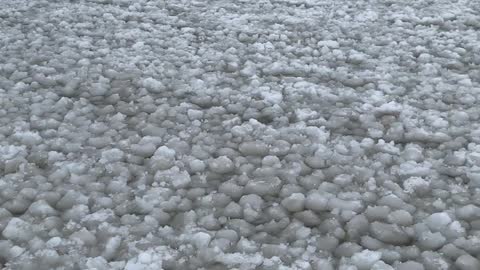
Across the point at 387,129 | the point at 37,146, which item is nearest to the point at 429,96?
the point at 387,129

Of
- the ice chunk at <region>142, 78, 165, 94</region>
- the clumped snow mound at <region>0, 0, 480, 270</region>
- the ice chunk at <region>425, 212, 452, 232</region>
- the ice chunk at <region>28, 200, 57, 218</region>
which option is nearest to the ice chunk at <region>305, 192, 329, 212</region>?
the clumped snow mound at <region>0, 0, 480, 270</region>

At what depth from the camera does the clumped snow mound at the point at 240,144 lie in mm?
2582

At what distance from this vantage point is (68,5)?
6160 millimetres

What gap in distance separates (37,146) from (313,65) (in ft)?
7.68

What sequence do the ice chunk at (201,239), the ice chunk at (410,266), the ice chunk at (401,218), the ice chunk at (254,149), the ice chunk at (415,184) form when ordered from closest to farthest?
1. the ice chunk at (410,266)
2. the ice chunk at (201,239)
3. the ice chunk at (401,218)
4. the ice chunk at (415,184)
5. the ice chunk at (254,149)

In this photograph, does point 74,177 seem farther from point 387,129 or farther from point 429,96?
point 429,96

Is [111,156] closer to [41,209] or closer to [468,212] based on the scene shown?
[41,209]

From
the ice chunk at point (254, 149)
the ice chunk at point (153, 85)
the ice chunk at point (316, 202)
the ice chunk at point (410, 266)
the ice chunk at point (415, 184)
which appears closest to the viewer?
the ice chunk at point (410, 266)

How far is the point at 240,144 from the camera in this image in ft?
11.2

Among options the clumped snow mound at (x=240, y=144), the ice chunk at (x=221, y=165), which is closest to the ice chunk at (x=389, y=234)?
the clumped snow mound at (x=240, y=144)

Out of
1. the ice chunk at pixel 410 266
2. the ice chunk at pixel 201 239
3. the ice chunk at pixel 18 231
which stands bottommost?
the ice chunk at pixel 18 231

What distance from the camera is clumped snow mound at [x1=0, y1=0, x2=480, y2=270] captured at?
2.58 m

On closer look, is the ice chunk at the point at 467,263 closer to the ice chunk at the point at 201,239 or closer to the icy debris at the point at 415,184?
the icy debris at the point at 415,184

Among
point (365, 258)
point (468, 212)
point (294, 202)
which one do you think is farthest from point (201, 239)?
point (468, 212)
